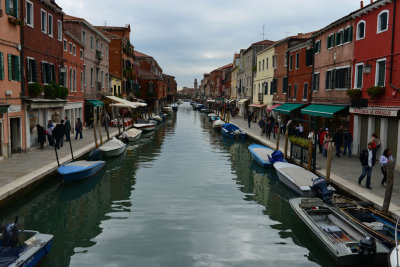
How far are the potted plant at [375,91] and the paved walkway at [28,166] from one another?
13694mm

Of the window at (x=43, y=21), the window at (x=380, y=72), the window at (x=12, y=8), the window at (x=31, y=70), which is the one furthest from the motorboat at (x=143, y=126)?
the window at (x=380, y=72)

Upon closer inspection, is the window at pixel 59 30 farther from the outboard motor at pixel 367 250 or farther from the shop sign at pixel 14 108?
the outboard motor at pixel 367 250

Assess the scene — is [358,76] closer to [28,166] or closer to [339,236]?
[339,236]

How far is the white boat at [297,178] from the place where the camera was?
1237 cm

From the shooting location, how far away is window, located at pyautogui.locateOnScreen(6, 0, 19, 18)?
15.9m

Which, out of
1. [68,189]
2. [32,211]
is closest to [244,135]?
[68,189]

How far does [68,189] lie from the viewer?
13.9 m

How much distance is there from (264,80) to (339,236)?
108 ft

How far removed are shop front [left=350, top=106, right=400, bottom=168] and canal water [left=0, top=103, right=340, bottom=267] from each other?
15.9 ft

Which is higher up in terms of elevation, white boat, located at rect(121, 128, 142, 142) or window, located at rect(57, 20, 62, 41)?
window, located at rect(57, 20, 62, 41)

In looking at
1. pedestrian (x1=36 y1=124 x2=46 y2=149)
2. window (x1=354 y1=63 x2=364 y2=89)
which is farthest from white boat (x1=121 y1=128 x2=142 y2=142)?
window (x1=354 y1=63 x2=364 y2=89)

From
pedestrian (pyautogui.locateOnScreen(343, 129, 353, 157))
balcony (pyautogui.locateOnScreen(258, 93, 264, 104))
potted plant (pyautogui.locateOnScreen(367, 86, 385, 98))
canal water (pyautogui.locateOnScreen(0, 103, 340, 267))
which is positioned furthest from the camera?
balcony (pyautogui.locateOnScreen(258, 93, 264, 104))

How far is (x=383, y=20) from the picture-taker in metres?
16.1

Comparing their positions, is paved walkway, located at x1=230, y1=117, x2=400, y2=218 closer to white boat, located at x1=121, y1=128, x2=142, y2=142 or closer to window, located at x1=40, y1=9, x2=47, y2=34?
white boat, located at x1=121, y1=128, x2=142, y2=142
